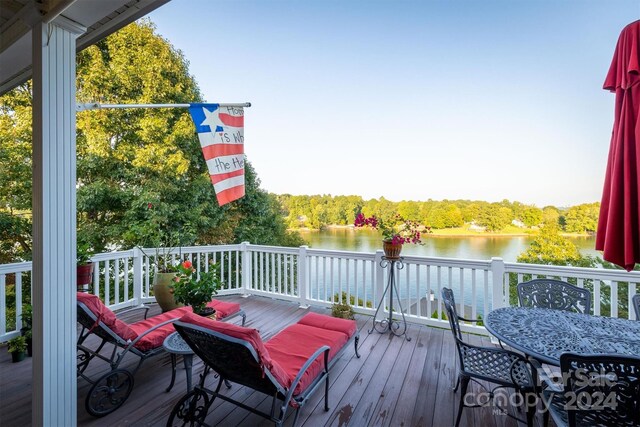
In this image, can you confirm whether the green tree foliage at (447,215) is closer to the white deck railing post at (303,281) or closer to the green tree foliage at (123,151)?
the white deck railing post at (303,281)

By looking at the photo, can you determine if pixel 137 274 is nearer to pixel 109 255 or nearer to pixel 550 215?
pixel 109 255

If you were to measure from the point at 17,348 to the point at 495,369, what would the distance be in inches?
185

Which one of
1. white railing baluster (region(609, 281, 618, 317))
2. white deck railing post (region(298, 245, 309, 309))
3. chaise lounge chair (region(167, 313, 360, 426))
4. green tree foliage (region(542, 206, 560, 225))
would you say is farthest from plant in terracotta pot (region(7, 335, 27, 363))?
green tree foliage (region(542, 206, 560, 225))

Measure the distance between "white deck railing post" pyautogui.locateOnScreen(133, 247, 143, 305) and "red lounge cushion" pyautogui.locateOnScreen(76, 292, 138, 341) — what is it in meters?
2.45

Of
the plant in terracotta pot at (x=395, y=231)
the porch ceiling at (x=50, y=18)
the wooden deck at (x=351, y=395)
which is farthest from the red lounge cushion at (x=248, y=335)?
the plant in terracotta pot at (x=395, y=231)

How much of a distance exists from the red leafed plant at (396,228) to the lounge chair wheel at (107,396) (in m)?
3.03

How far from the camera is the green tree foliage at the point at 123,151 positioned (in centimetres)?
704

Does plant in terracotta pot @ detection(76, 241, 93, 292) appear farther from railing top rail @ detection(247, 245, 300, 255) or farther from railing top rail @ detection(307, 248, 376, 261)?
railing top rail @ detection(307, 248, 376, 261)

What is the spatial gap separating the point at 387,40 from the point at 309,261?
6470 millimetres

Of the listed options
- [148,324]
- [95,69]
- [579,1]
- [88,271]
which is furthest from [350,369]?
[95,69]

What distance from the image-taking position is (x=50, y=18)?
5.99 ft

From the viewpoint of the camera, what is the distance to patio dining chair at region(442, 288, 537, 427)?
74.2 inches

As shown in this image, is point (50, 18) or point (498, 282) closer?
point (50, 18)

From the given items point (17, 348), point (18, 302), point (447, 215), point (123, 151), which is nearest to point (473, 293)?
point (447, 215)
